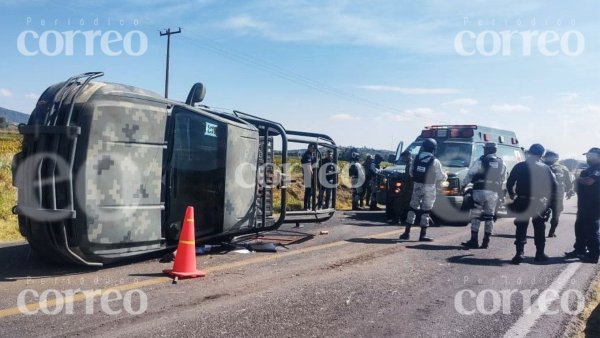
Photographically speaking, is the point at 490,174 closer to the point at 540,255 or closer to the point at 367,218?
the point at 540,255

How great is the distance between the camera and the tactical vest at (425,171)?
955 centimetres

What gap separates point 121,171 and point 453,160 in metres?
9.24

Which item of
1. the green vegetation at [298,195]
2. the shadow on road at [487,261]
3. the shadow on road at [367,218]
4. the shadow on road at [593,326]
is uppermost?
the green vegetation at [298,195]

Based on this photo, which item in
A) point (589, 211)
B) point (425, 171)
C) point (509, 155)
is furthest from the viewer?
point (509, 155)

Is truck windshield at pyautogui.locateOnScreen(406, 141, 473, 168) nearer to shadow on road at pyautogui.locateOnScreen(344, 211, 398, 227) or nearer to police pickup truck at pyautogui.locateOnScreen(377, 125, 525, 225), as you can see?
police pickup truck at pyautogui.locateOnScreen(377, 125, 525, 225)

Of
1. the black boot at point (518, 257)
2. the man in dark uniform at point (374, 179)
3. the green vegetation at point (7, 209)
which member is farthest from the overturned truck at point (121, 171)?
the man in dark uniform at point (374, 179)

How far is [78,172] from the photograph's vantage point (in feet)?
18.6

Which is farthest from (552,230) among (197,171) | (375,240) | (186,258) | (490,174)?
(186,258)

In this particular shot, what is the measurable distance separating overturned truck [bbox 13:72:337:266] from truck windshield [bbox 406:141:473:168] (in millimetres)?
6904

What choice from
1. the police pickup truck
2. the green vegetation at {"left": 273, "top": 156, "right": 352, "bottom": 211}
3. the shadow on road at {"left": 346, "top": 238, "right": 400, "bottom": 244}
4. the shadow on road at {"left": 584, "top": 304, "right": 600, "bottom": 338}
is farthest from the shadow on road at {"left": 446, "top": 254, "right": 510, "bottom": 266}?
the green vegetation at {"left": 273, "top": 156, "right": 352, "bottom": 211}

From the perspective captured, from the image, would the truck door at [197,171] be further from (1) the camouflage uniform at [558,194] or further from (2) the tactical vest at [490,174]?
(1) the camouflage uniform at [558,194]

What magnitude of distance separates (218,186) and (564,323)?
4.55 metres

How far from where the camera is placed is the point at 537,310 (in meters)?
5.24

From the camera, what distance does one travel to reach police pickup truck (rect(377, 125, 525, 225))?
38.8 feet
